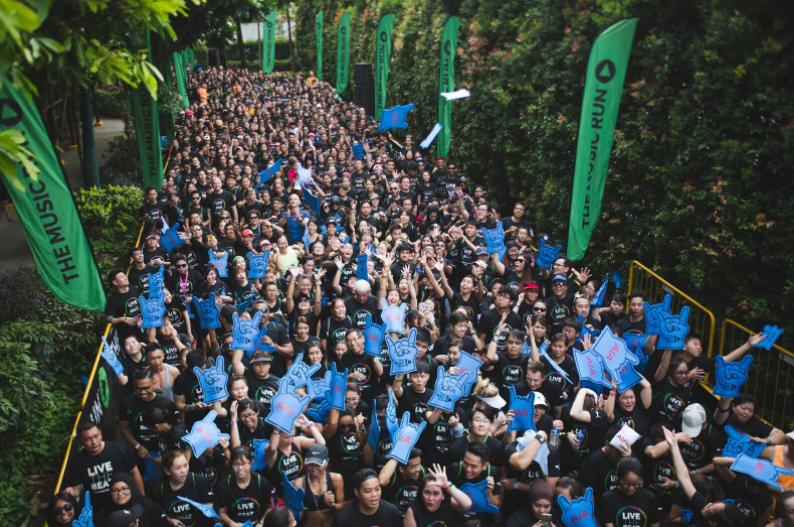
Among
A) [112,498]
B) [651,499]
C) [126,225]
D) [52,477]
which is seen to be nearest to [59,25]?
[112,498]

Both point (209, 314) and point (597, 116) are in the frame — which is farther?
point (597, 116)

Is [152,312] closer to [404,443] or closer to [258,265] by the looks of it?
[258,265]

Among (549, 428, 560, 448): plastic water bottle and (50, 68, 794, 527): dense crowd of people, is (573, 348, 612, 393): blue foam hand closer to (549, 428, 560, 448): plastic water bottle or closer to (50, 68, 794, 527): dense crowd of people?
(50, 68, 794, 527): dense crowd of people

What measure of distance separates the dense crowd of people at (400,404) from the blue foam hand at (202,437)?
177 millimetres

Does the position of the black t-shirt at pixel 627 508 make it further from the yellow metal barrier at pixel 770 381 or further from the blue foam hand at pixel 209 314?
the blue foam hand at pixel 209 314

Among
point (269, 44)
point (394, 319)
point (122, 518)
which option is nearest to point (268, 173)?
point (394, 319)

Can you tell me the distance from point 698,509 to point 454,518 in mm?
1904

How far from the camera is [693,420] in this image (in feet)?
19.6

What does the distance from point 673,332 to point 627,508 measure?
230 centimetres

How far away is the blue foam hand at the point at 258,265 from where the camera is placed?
30.8 feet

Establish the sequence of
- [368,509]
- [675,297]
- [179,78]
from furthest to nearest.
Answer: [179,78] → [675,297] → [368,509]

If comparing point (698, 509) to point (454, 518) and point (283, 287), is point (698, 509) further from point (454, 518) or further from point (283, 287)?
point (283, 287)

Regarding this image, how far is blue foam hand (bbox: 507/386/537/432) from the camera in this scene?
5.91 metres

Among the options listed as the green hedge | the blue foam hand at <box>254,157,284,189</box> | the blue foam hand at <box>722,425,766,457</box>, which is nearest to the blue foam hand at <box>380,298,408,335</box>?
the blue foam hand at <box>722,425,766,457</box>
